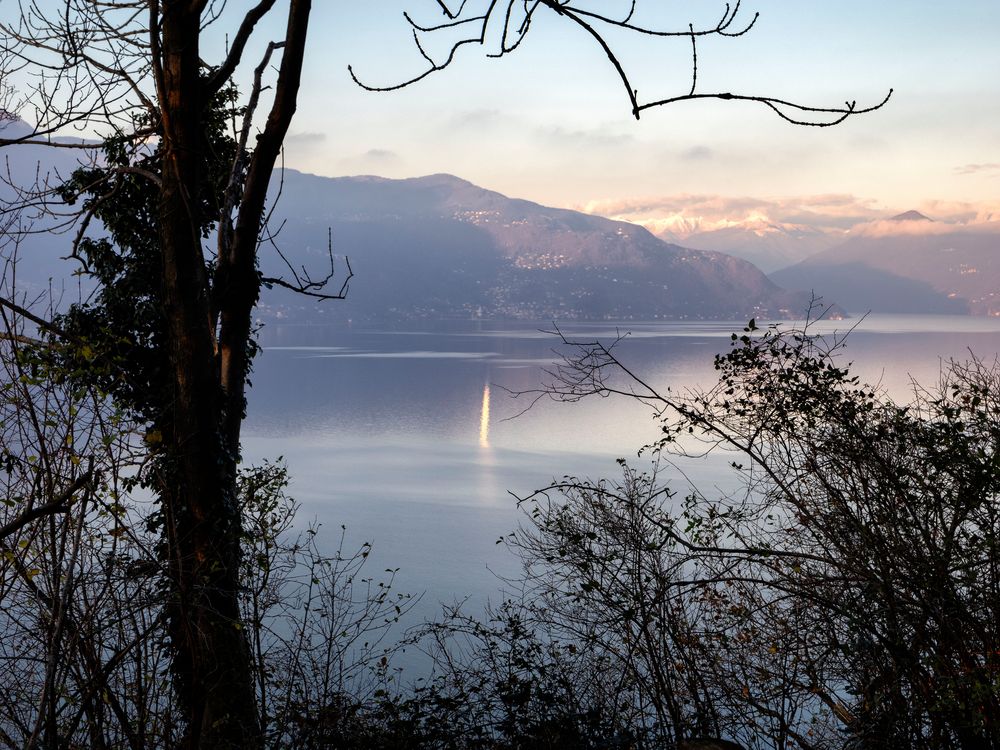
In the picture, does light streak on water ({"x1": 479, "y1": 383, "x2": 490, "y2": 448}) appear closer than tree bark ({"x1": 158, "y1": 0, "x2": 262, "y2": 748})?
No

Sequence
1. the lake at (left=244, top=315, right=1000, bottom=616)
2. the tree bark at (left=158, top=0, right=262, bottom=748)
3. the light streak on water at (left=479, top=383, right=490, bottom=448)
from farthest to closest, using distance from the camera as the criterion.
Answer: the light streak on water at (left=479, top=383, right=490, bottom=448), the lake at (left=244, top=315, right=1000, bottom=616), the tree bark at (left=158, top=0, right=262, bottom=748)

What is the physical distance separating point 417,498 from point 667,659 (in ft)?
77.4

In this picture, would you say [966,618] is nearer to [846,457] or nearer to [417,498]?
[846,457]

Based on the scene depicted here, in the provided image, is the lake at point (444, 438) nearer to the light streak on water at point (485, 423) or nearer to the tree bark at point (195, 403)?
the light streak on water at point (485, 423)

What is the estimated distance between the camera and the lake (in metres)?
24.3

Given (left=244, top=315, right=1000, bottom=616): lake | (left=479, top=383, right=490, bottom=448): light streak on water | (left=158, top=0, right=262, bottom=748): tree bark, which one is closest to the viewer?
(left=158, top=0, right=262, bottom=748): tree bark

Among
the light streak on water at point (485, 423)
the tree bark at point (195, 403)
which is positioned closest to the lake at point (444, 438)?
the light streak on water at point (485, 423)

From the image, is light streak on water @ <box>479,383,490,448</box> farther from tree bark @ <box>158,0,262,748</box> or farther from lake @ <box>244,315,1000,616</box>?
tree bark @ <box>158,0,262,748</box>

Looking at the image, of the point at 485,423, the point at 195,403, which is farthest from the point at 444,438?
the point at 195,403

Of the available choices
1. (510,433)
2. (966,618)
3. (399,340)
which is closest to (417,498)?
(510,433)

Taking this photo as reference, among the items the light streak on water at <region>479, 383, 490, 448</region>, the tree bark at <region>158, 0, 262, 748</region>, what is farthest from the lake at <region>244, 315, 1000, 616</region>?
the tree bark at <region>158, 0, 262, 748</region>

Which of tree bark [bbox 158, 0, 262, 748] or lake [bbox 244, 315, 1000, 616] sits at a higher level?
tree bark [bbox 158, 0, 262, 748]

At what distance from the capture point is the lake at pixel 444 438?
24297mm

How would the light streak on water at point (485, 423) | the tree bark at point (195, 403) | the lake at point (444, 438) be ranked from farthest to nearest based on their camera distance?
the light streak on water at point (485, 423)
the lake at point (444, 438)
the tree bark at point (195, 403)
